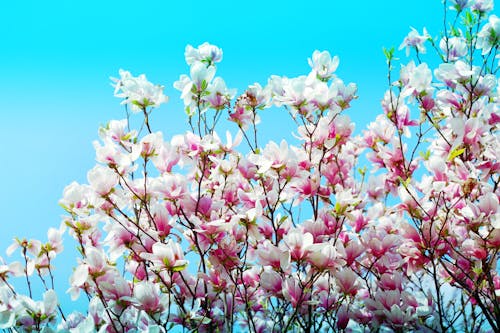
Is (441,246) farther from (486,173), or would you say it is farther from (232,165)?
(232,165)

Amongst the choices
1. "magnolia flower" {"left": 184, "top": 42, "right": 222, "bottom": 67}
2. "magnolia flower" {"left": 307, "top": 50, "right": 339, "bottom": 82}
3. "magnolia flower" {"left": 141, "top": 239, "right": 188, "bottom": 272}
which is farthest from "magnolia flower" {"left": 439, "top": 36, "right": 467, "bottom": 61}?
"magnolia flower" {"left": 141, "top": 239, "right": 188, "bottom": 272}

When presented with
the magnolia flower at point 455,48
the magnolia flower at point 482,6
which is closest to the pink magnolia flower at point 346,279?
the magnolia flower at point 455,48

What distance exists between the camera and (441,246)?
1.94 m

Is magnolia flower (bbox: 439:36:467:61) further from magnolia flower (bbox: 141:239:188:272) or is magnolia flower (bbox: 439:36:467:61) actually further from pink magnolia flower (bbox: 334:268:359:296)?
magnolia flower (bbox: 141:239:188:272)

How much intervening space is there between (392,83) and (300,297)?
86 centimetres

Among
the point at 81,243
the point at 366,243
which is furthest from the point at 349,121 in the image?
the point at 81,243

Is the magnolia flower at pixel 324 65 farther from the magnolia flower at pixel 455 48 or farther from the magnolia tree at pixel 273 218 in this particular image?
the magnolia flower at pixel 455 48

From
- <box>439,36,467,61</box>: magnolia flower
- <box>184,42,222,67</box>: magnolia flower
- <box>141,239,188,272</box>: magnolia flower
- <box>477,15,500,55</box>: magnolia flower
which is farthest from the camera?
<box>439,36,467,61</box>: magnolia flower

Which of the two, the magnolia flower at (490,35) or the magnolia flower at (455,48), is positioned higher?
the magnolia flower at (455,48)

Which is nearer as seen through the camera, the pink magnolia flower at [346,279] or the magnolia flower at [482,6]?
the pink magnolia flower at [346,279]

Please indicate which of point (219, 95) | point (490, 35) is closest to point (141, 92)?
point (219, 95)

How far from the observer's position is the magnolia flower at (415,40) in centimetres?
270

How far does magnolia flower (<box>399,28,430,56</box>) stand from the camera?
2.70m

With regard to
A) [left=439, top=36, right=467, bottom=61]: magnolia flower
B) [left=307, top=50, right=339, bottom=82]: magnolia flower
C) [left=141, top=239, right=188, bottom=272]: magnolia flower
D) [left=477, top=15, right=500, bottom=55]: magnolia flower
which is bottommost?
[left=141, top=239, right=188, bottom=272]: magnolia flower
